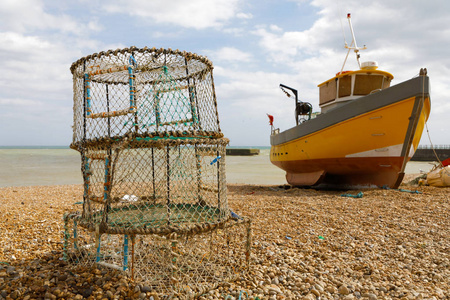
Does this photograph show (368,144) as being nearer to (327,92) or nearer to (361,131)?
(361,131)

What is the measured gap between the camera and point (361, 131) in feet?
33.5

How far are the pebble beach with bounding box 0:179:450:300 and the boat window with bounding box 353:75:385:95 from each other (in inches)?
227

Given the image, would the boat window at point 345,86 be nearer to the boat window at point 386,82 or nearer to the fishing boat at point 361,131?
the fishing boat at point 361,131

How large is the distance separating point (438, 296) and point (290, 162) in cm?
1058

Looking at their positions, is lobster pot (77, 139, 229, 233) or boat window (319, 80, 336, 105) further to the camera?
boat window (319, 80, 336, 105)

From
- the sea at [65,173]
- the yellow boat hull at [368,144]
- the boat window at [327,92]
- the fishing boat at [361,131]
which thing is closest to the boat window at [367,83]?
the fishing boat at [361,131]

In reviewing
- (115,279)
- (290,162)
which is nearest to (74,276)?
(115,279)

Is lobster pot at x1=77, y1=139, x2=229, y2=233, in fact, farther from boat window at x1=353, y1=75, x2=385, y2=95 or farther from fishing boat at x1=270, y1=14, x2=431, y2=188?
boat window at x1=353, y1=75, x2=385, y2=95

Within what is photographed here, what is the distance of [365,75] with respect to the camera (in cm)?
1131

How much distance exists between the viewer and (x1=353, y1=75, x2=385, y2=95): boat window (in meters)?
11.3

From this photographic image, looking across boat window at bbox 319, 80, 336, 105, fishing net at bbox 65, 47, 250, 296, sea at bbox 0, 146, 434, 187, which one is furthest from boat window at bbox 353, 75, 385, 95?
fishing net at bbox 65, 47, 250, 296

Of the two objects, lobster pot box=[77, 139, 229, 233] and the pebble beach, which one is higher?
lobster pot box=[77, 139, 229, 233]

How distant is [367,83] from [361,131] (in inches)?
92.3

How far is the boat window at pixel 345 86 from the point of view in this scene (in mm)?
11496
